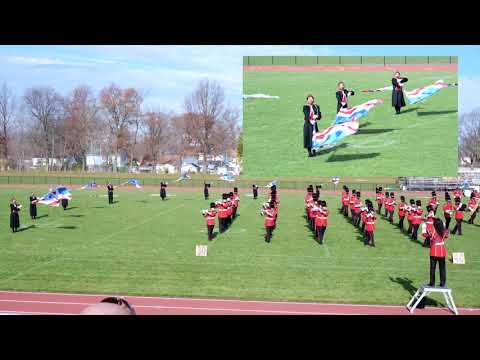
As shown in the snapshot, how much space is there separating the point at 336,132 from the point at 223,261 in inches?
959

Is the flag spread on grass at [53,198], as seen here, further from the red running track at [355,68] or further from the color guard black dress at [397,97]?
the color guard black dress at [397,97]

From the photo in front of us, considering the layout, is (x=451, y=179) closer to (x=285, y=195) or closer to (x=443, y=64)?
(x=443, y=64)

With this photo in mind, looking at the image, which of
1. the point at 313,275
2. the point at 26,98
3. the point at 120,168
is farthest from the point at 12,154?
the point at 313,275

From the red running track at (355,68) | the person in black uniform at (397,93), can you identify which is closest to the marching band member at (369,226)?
the person in black uniform at (397,93)

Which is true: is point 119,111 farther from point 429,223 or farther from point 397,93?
point 429,223

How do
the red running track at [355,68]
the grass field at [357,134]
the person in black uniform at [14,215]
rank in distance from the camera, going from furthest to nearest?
the red running track at [355,68] → the grass field at [357,134] → the person in black uniform at [14,215]

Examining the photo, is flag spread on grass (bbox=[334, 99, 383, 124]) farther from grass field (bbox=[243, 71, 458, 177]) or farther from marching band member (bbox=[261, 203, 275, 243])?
marching band member (bbox=[261, 203, 275, 243])

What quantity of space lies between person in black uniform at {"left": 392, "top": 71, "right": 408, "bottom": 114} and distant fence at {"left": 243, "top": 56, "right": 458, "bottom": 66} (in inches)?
70.4

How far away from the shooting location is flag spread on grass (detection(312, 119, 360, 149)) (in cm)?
3612

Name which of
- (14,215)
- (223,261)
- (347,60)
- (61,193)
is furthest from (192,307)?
(347,60)

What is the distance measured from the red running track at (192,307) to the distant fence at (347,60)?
1231 inches

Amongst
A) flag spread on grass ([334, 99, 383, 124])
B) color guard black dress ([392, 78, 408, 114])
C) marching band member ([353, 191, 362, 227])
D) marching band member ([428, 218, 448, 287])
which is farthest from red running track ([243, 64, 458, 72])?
marching band member ([428, 218, 448, 287])

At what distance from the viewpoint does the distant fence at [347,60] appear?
3906 centimetres

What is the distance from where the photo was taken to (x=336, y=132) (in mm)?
35969
